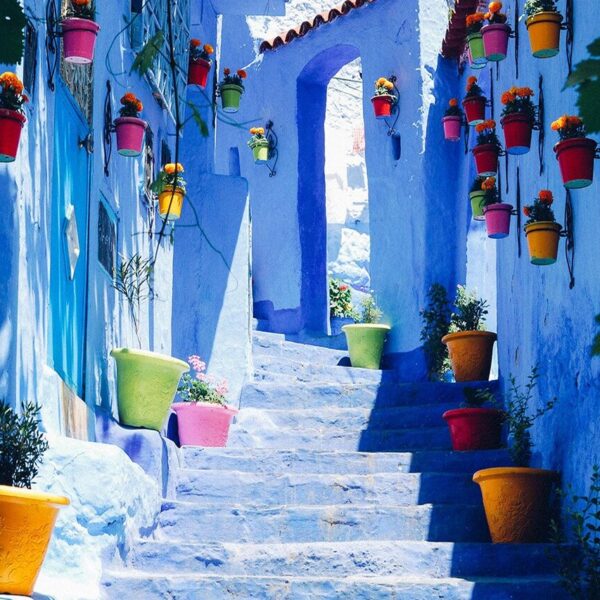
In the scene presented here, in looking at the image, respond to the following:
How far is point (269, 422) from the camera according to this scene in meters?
9.33

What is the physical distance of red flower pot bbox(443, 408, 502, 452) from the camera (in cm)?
816

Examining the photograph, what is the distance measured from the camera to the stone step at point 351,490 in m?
7.40

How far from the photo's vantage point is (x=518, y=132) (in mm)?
7266

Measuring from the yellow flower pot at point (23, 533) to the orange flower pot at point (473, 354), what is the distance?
627 centimetres

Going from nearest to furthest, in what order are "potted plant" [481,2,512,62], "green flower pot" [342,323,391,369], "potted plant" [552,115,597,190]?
"potted plant" [552,115,597,190], "potted plant" [481,2,512,62], "green flower pot" [342,323,391,369]

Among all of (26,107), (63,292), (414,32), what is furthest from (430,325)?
(26,107)

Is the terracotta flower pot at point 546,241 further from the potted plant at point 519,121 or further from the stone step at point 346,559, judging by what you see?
the stone step at point 346,559

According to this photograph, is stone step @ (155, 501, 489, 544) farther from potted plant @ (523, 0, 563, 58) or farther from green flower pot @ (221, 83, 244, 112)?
green flower pot @ (221, 83, 244, 112)

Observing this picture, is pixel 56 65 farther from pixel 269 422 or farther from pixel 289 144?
pixel 289 144

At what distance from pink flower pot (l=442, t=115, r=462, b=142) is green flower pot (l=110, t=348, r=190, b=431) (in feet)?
15.8

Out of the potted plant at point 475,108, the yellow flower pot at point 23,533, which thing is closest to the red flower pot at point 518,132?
the potted plant at point 475,108

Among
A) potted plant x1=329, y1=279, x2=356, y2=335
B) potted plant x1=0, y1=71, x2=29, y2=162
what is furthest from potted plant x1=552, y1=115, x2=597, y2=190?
potted plant x1=329, y1=279, x2=356, y2=335

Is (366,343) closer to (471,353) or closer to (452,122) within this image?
(471,353)

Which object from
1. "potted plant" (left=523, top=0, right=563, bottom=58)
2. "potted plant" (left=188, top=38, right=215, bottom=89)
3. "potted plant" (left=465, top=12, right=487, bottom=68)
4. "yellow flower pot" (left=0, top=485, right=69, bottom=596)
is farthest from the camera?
"potted plant" (left=188, top=38, right=215, bottom=89)
